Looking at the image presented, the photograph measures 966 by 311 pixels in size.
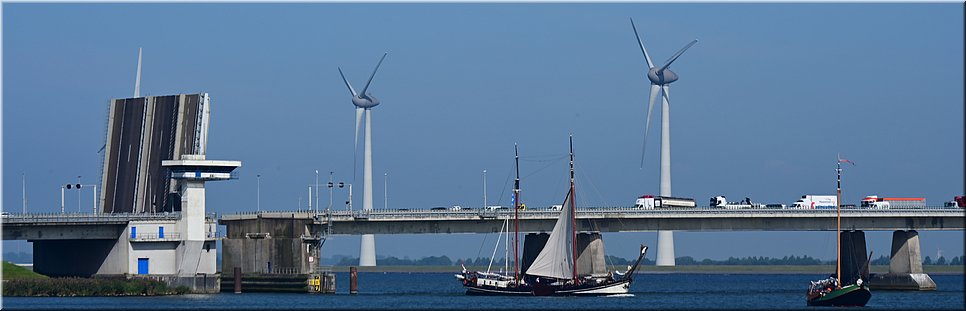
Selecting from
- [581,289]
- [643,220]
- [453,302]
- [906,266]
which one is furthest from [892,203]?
[453,302]

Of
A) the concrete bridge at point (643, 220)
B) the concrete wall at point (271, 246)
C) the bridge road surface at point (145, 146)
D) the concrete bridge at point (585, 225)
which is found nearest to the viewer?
the bridge road surface at point (145, 146)

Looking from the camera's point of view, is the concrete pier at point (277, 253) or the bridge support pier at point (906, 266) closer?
the concrete pier at point (277, 253)

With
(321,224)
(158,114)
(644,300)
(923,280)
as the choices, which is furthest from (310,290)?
(923,280)

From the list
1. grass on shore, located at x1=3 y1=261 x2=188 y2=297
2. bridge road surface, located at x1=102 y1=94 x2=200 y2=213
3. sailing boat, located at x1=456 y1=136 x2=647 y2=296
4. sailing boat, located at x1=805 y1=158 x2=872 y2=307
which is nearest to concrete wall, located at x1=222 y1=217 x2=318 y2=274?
bridge road surface, located at x1=102 y1=94 x2=200 y2=213

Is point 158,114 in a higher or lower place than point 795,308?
higher

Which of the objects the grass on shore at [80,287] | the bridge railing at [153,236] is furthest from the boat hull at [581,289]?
the bridge railing at [153,236]

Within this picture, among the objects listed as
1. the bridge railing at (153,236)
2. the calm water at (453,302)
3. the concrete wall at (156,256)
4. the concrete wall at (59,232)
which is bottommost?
the calm water at (453,302)

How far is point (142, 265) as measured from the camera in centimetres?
11406

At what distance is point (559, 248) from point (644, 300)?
7083 mm

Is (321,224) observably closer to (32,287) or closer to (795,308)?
(32,287)

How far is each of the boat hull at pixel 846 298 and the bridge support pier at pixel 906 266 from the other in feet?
101

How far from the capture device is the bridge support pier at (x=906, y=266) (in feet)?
422

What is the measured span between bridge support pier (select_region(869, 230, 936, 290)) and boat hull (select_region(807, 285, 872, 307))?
101 ft

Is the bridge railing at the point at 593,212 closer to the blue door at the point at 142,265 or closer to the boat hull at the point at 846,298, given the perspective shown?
the blue door at the point at 142,265
